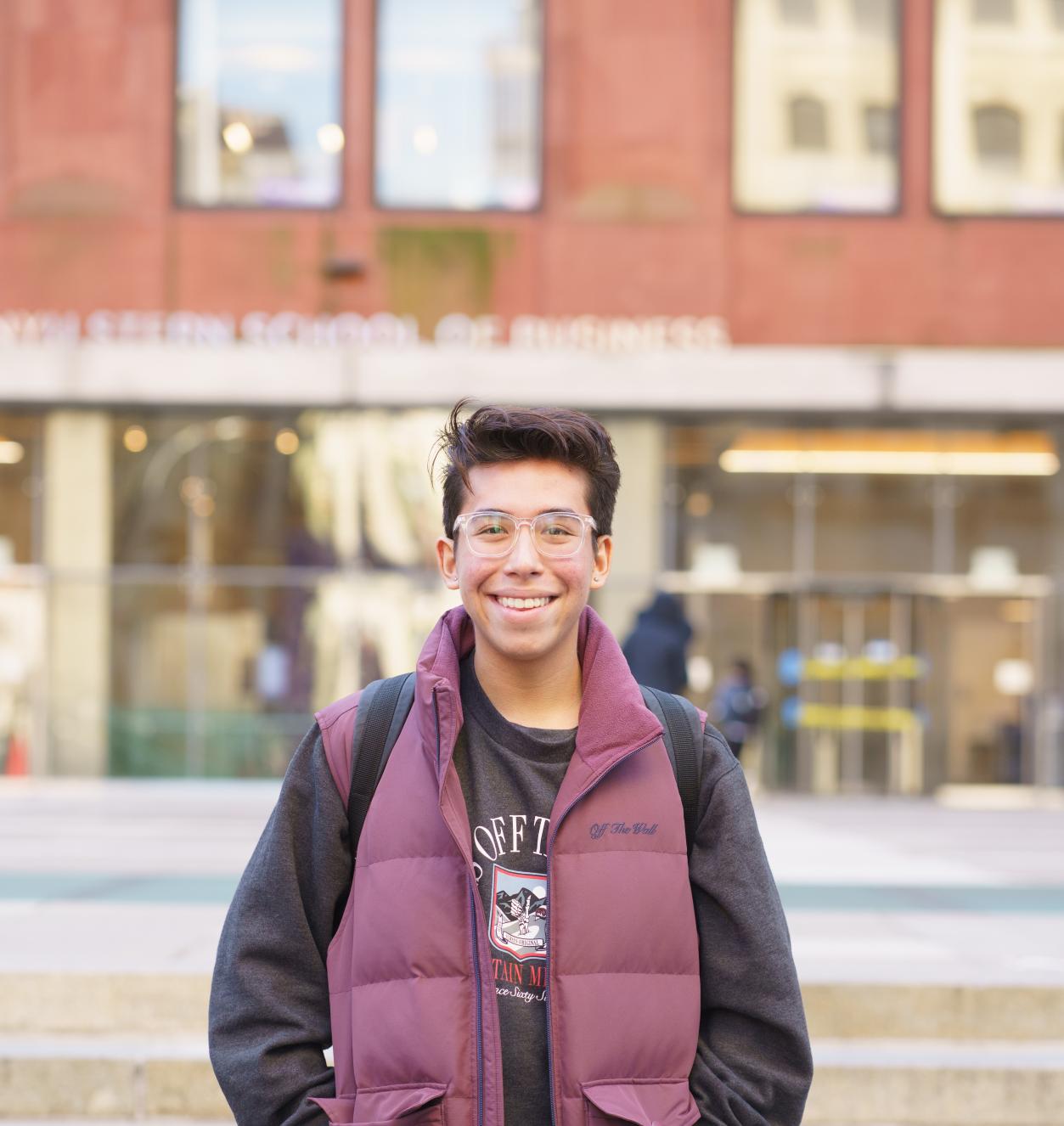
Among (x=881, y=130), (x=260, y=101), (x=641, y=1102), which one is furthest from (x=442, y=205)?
(x=641, y=1102)

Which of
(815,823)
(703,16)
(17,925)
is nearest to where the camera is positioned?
(17,925)

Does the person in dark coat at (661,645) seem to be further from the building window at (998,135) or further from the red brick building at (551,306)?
the building window at (998,135)

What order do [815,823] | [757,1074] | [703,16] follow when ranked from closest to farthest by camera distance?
[757,1074], [815,823], [703,16]

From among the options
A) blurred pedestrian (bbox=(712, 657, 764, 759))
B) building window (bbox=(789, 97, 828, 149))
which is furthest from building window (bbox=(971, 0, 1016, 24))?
blurred pedestrian (bbox=(712, 657, 764, 759))

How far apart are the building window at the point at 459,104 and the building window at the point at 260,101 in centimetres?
58

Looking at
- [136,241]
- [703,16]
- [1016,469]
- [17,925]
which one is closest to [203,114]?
[136,241]

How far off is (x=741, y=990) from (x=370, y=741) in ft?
2.26

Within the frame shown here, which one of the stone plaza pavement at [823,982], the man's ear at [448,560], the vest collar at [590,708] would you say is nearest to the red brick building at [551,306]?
the stone plaza pavement at [823,982]

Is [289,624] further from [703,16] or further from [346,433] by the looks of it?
[703,16]

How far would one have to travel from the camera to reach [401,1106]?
2.36 m

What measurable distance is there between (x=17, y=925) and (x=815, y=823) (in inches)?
334

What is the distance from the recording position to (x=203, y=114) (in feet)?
59.6

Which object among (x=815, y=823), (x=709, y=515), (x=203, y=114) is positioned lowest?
(x=815, y=823)

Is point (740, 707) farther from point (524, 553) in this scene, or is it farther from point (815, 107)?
point (524, 553)
